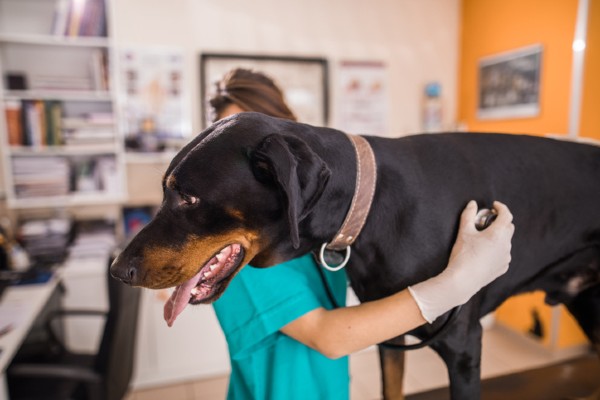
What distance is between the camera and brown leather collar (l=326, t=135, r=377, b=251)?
→ 2.71ft

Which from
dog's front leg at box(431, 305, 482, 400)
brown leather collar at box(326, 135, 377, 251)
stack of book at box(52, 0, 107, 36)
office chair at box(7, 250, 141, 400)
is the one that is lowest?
office chair at box(7, 250, 141, 400)

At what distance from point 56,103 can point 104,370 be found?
6.44 ft

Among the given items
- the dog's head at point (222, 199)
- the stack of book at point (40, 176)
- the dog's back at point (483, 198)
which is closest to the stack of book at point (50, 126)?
the stack of book at point (40, 176)

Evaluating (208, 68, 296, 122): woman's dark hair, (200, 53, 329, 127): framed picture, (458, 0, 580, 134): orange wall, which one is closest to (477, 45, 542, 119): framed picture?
(458, 0, 580, 134): orange wall

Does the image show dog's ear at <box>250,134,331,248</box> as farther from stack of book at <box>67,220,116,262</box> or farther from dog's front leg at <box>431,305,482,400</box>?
stack of book at <box>67,220,116,262</box>

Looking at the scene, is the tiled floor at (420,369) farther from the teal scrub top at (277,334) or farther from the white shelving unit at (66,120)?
the teal scrub top at (277,334)

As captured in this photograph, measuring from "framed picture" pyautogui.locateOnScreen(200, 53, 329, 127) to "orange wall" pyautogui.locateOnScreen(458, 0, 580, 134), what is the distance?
1308mm

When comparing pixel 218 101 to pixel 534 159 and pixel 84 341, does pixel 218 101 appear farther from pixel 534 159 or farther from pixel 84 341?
pixel 84 341

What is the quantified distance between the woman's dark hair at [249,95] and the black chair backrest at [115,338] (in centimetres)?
85

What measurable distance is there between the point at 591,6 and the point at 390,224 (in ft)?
8.95

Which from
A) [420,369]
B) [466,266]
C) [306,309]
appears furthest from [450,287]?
[420,369]

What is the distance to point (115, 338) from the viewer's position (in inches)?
69.1

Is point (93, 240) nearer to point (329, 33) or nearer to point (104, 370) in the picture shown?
point (104, 370)

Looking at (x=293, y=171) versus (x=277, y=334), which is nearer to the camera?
(x=293, y=171)
